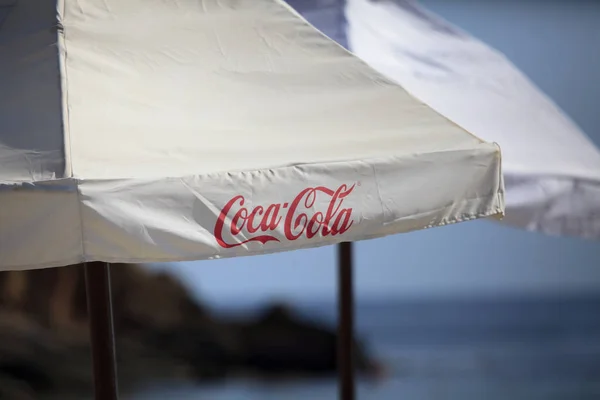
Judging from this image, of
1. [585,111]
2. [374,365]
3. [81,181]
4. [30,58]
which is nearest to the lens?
[81,181]

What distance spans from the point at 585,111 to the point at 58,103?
31.0ft

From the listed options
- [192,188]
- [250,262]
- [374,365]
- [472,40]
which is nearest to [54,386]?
[250,262]

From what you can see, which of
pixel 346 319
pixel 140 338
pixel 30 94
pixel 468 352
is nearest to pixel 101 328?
pixel 30 94

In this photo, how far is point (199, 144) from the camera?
180cm

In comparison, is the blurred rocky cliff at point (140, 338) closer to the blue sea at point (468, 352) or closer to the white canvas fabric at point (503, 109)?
the blue sea at point (468, 352)

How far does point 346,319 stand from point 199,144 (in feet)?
Answer: 5.89

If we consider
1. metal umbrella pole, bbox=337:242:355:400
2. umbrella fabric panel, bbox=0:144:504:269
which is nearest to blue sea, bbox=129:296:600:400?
metal umbrella pole, bbox=337:242:355:400

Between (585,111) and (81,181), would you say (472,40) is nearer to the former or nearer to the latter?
(81,181)

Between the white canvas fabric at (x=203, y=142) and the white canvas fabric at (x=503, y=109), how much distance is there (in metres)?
0.40

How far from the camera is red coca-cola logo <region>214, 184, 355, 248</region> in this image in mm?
1686

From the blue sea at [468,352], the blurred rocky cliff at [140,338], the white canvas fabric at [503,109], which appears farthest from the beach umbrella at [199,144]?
the blue sea at [468,352]

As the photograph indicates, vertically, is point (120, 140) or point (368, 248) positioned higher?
point (120, 140)

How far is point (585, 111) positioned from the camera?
1022 cm

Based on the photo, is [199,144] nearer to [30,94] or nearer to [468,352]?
[30,94]
